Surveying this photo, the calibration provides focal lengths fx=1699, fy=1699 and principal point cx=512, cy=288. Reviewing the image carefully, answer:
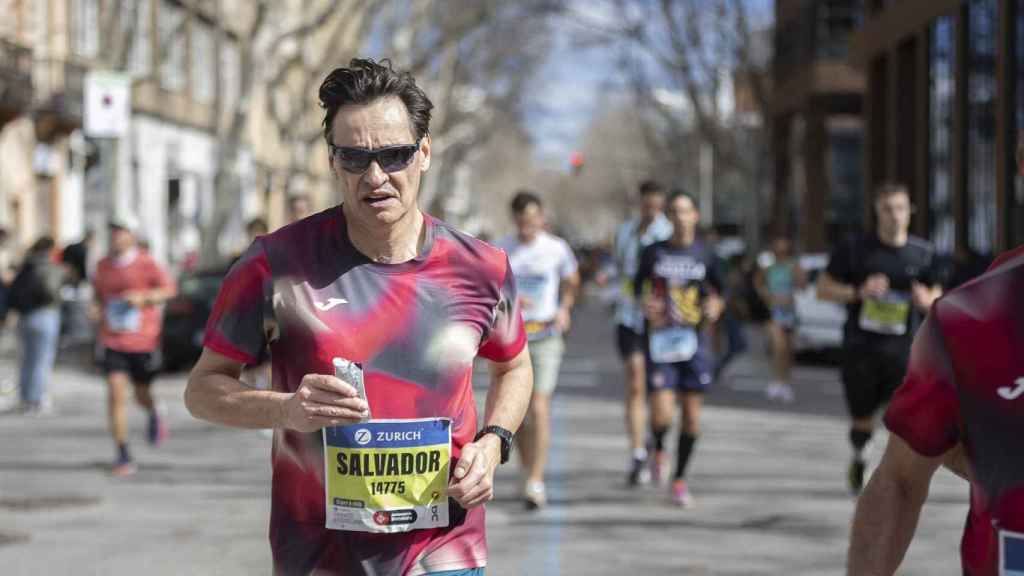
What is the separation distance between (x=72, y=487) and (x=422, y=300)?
7575 millimetres

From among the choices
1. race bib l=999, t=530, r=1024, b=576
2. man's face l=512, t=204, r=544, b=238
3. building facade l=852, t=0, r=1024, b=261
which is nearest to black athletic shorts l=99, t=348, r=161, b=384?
man's face l=512, t=204, r=544, b=238

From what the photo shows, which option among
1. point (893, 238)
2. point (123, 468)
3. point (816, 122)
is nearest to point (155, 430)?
point (123, 468)

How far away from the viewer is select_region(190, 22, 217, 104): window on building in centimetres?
4556

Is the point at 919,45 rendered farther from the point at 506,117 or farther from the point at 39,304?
the point at 506,117

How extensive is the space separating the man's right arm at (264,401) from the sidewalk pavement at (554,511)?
164 inches

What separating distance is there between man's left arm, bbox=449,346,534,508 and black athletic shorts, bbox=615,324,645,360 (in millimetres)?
6920

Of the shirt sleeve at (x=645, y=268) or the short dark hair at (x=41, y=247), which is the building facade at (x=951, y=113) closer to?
the shirt sleeve at (x=645, y=268)

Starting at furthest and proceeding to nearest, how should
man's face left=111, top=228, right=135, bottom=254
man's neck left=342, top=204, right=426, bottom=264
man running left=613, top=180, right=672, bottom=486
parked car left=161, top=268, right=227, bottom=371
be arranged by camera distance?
parked car left=161, top=268, right=227, bottom=371 → man's face left=111, top=228, right=135, bottom=254 → man running left=613, top=180, right=672, bottom=486 → man's neck left=342, top=204, right=426, bottom=264

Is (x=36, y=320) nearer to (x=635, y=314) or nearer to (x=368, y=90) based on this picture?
(x=635, y=314)

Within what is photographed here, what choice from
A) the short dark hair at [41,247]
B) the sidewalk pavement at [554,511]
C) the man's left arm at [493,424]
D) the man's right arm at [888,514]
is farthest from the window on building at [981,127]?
the man's right arm at [888,514]

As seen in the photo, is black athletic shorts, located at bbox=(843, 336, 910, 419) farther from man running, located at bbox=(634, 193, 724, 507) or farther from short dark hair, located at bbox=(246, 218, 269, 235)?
short dark hair, located at bbox=(246, 218, 269, 235)

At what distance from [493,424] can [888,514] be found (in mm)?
1346

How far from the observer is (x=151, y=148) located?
40.8 meters

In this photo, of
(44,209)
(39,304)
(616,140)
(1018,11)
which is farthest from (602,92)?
(616,140)
